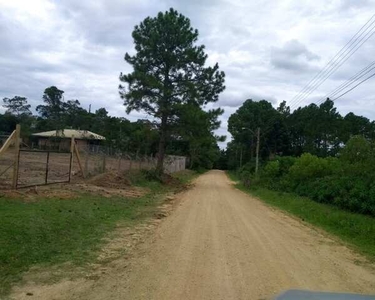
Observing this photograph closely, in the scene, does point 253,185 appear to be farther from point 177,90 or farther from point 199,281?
A: point 199,281

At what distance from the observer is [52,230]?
988 cm

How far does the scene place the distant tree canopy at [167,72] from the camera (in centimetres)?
3341

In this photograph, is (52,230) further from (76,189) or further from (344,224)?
(344,224)

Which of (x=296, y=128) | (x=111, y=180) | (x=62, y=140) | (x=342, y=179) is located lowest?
(x=111, y=180)

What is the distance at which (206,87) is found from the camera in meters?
35.8

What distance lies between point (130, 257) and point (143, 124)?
90.5 ft

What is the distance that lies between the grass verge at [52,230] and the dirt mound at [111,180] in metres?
6.67

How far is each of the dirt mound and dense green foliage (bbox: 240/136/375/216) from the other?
457 inches

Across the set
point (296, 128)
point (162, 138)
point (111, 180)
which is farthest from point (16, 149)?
point (296, 128)

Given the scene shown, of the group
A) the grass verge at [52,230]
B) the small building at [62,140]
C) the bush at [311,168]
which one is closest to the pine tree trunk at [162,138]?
the bush at [311,168]

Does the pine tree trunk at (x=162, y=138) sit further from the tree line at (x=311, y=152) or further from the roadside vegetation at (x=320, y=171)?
the tree line at (x=311, y=152)

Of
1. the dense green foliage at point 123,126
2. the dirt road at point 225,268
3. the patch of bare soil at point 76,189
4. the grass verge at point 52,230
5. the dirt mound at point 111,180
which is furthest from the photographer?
the dense green foliage at point 123,126

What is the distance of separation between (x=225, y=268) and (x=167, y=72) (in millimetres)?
28440

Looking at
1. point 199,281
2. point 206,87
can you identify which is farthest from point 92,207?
point 206,87
